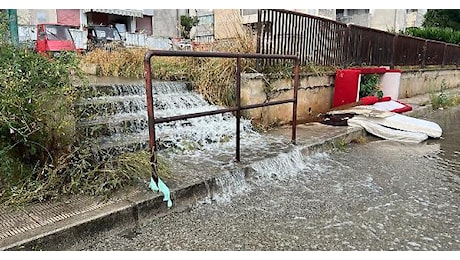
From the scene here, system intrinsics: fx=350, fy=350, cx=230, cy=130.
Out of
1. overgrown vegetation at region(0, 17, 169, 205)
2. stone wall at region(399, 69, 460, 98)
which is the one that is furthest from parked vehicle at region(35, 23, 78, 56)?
stone wall at region(399, 69, 460, 98)

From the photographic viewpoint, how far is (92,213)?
223 centimetres

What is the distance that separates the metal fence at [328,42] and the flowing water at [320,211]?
2.12 meters

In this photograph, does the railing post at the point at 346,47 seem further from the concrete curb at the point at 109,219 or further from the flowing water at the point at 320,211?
the concrete curb at the point at 109,219

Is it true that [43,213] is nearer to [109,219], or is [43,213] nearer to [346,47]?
[109,219]

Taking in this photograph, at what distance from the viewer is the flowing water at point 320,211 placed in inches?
88.7

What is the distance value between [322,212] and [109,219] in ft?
5.10

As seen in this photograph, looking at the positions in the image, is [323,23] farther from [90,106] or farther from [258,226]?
[258,226]

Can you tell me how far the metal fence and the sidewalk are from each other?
2711 millimetres

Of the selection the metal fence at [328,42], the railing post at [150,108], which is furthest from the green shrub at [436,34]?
the railing post at [150,108]

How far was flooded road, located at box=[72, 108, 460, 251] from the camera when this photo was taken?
7.38 ft

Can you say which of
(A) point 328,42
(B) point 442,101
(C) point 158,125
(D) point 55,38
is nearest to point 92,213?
(C) point 158,125

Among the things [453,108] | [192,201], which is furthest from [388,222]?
[453,108]

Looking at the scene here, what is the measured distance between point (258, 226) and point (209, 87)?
127 inches

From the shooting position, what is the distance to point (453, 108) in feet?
28.1
